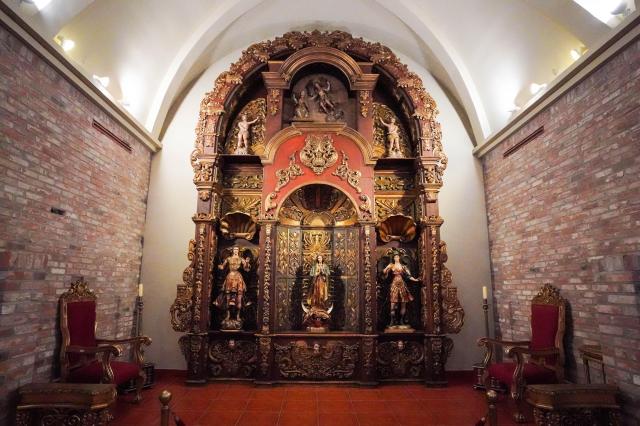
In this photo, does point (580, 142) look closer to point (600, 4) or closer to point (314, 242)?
point (600, 4)

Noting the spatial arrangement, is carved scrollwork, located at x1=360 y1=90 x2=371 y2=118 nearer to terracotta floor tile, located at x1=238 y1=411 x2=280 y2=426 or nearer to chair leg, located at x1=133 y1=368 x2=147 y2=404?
terracotta floor tile, located at x1=238 y1=411 x2=280 y2=426

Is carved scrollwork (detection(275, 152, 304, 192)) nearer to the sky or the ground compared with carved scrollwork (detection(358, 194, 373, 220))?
nearer to the sky

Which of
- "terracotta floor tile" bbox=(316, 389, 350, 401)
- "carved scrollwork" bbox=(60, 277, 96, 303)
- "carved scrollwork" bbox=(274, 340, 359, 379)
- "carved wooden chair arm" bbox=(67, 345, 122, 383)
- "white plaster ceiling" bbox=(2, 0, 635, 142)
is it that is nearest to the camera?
"carved wooden chair arm" bbox=(67, 345, 122, 383)

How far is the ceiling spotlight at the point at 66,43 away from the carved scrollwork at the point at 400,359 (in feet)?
21.0

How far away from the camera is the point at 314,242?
7312 mm

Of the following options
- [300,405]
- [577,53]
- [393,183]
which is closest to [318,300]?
[300,405]

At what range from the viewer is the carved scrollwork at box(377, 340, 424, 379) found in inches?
257

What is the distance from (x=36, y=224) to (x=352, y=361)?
481 cm

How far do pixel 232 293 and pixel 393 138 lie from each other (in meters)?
4.15

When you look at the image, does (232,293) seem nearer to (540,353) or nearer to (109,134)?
(109,134)

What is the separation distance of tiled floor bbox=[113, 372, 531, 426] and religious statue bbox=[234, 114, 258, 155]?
13.5 ft

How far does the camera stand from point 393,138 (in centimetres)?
753

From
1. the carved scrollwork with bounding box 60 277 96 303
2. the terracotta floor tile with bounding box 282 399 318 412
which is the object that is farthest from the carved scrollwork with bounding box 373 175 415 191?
the carved scrollwork with bounding box 60 277 96 303

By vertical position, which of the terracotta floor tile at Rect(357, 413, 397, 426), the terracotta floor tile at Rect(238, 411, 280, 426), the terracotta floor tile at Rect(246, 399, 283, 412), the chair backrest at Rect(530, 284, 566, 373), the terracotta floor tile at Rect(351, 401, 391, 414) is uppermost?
the chair backrest at Rect(530, 284, 566, 373)
